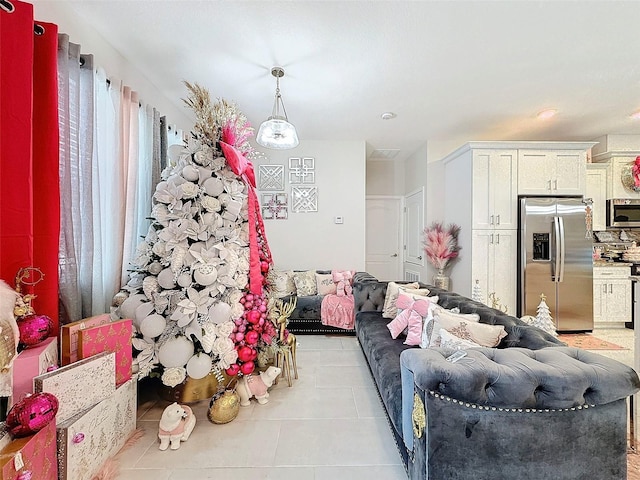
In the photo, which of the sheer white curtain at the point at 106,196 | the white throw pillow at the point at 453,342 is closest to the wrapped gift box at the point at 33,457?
the sheer white curtain at the point at 106,196

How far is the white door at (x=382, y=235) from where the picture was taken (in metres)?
5.42

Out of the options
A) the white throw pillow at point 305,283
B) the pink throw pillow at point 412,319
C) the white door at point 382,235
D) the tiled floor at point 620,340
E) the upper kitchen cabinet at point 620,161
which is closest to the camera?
the pink throw pillow at point 412,319

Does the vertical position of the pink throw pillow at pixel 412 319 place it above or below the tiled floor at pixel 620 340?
above

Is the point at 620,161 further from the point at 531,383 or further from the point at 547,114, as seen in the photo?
the point at 531,383

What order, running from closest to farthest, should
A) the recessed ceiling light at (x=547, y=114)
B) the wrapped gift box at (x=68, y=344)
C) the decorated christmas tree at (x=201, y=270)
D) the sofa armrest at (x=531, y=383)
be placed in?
the sofa armrest at (x=531, y=383), the wrapped gift box at (x=68, y=344), the decorated christmas tree at (x=201, y=270), the recessed ceiling light at (x=547, y=114)

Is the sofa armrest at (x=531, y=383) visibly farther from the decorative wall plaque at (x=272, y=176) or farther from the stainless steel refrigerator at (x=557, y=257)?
the decorative wall plaque at (x=272, y=176)

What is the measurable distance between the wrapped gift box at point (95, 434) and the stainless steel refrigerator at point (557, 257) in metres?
4.19

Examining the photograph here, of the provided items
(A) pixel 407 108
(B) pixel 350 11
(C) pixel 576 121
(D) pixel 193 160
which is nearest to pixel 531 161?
(C) pixel 576 121

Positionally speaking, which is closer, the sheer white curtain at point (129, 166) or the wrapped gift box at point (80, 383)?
the wrapped gift box at point (80, 383)

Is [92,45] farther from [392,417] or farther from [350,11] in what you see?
[392,417]

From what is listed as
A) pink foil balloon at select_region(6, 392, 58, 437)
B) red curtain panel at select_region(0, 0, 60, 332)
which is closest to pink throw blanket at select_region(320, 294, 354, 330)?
red curtain panel at select_region(0, 0, 60, 332)

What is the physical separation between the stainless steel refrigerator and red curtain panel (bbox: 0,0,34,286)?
4.54 m

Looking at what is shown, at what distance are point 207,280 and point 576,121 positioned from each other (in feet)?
15.4

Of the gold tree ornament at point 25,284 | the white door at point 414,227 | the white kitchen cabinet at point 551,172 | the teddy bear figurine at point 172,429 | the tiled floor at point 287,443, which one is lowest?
the tiled floor at point 287,443
